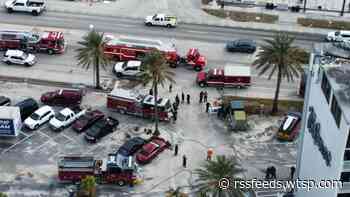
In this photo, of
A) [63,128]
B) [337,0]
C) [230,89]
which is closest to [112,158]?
[63,128]

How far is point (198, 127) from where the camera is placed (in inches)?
3324

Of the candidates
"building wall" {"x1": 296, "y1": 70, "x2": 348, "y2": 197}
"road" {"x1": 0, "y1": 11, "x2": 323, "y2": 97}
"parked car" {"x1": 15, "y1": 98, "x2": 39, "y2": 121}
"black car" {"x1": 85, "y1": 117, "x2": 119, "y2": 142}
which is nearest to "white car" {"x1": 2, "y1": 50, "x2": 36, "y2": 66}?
"road" {"x1": 0, "y1": 11, "x2": 323, "y2": 97}

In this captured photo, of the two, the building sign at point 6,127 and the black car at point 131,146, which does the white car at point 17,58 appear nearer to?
the building sign at point 6,127

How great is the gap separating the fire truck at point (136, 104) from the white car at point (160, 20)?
20580 millimetres

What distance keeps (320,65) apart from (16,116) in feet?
111

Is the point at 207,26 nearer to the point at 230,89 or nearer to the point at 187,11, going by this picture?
the point at 187,11

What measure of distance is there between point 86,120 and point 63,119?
8.56 ft

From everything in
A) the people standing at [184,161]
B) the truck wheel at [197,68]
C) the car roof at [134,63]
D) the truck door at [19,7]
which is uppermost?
the truck door at [19,7]

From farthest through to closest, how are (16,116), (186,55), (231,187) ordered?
1. (186,55)
2. (16,116)
3. (231,187)

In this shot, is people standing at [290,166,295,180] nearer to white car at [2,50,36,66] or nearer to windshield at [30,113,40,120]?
windshield at [30,113,40,120]

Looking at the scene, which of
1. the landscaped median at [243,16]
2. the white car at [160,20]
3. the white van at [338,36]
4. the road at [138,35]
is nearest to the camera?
the road at [138,35]

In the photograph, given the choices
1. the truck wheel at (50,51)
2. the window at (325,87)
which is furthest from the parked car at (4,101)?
the window at (325,87)

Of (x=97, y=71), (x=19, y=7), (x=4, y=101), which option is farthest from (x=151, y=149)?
(x=19, y=7)

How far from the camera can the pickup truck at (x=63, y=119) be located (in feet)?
271
